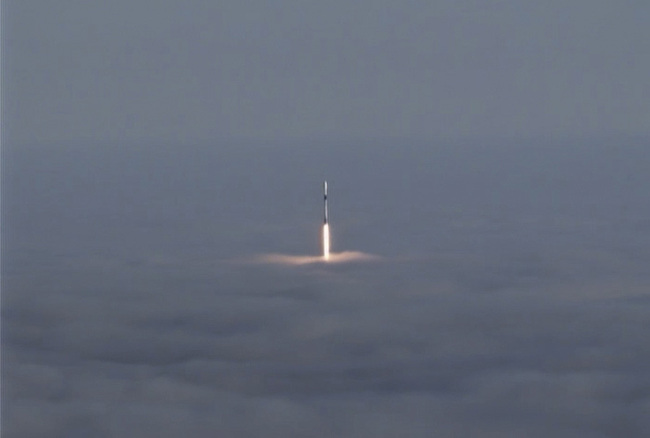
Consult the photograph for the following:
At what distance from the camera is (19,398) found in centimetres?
4916

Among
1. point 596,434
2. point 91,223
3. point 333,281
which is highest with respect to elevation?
point 91,223

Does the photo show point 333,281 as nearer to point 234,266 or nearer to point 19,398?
point 234,266

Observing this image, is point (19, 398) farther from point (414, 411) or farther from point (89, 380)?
point (414, 411)

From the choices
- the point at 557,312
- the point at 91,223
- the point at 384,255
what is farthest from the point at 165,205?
the point at 557,312

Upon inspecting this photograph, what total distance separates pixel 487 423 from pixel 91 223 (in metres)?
91.1

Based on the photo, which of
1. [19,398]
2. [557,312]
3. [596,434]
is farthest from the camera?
[557,312]

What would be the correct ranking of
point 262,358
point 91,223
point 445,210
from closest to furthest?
point 262,358, point 91,223, point 445,210

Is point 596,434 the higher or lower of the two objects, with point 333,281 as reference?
lower

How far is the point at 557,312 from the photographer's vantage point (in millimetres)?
72688

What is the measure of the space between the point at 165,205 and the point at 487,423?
120922mm

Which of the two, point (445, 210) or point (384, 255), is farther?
point (445, 210)

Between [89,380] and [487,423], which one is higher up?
[89,380]

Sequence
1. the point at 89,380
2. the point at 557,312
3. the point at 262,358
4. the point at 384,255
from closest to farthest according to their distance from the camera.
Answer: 1. the point at 89,380
2. the point at 262,358
3. the point at 557,312
4. the point at 384,255

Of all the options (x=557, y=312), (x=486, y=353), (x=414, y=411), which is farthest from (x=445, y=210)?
(x=414, y=411)
